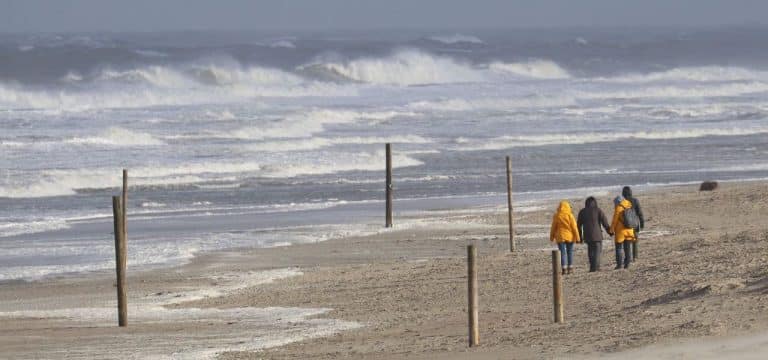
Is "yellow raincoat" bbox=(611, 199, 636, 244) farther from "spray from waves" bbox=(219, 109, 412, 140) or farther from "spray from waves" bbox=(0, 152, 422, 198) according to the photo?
"spray from waves" bbox=(219, 109, 412, 140)

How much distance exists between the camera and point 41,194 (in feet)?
97.2

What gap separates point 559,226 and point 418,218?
783 cm

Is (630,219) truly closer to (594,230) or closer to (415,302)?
(594,230)

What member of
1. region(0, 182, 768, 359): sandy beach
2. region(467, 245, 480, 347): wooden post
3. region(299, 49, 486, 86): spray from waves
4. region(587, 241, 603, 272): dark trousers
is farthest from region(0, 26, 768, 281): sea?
region(467, 245, 480, 347): wooden post

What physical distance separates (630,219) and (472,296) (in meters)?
5.18

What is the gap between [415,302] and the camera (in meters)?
15.9

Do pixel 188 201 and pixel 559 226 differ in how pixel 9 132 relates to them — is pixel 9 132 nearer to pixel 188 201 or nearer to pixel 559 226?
pixel 188 201

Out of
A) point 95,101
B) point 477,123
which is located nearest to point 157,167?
point 477,123

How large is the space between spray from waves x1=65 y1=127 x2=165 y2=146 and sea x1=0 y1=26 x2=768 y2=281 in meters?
0.11

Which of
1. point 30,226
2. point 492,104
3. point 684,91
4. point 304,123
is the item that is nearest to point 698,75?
point 684,91

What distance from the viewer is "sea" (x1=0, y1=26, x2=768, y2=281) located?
24.5 m

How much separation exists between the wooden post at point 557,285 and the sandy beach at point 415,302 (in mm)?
142

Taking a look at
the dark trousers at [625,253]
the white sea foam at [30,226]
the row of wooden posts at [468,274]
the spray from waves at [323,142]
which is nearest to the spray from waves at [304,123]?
the spray from waves at [323,142]

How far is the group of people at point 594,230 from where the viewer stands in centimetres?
1673
